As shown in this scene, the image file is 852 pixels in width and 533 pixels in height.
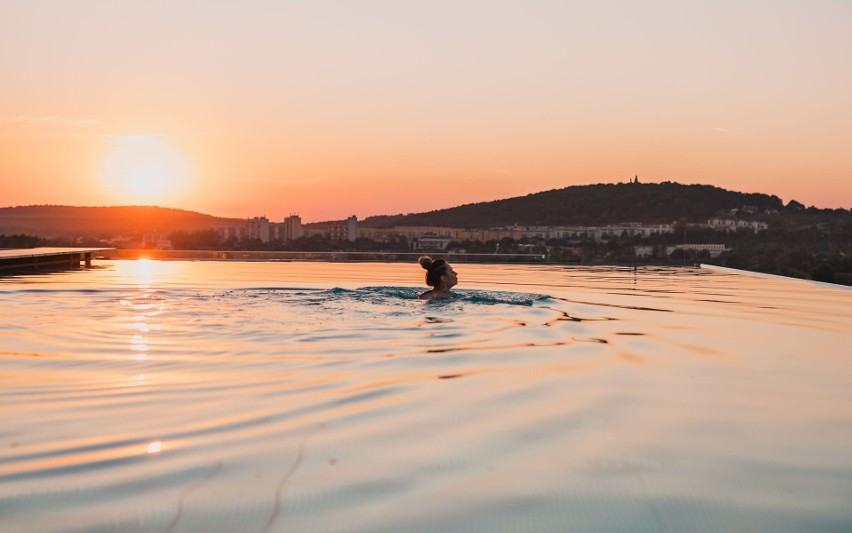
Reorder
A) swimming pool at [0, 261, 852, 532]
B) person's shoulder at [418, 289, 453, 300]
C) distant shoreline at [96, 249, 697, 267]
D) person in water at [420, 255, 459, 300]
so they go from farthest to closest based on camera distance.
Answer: distant shoreline at [96, 249, 697, 267]
person in water at [420, 255, 459, 300]
person's shoulder at [418, 289, 453, 300]
swimming pool at [0, 261, 852, 532]

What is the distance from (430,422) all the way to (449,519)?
1.28m

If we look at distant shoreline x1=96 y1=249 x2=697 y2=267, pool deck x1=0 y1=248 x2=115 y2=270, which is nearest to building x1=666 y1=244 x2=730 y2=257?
distant shoreline x1=96 y1=249 x2=697 y2=267

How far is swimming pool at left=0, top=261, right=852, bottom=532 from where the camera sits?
246 centimetres

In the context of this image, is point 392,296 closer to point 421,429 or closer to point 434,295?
point 434,295

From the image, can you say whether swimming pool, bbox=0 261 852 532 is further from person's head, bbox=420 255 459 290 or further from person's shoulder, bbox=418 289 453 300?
person's head, bbox=420 255 459 290

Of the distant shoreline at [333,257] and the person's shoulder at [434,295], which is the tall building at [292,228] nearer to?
the distant shoreline at [333,257]

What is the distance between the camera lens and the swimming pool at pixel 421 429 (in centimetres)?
246

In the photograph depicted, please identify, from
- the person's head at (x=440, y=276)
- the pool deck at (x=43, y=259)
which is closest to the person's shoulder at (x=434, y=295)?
the person's head at (x=440, y=276)

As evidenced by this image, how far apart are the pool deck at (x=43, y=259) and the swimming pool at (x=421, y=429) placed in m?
13.8

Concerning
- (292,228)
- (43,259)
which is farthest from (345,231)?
(43,259)

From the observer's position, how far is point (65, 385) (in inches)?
176

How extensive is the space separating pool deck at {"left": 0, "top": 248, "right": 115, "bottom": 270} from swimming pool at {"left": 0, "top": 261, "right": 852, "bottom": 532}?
13750mm

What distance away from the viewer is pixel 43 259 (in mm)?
23781

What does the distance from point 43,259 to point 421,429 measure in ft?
75.2
